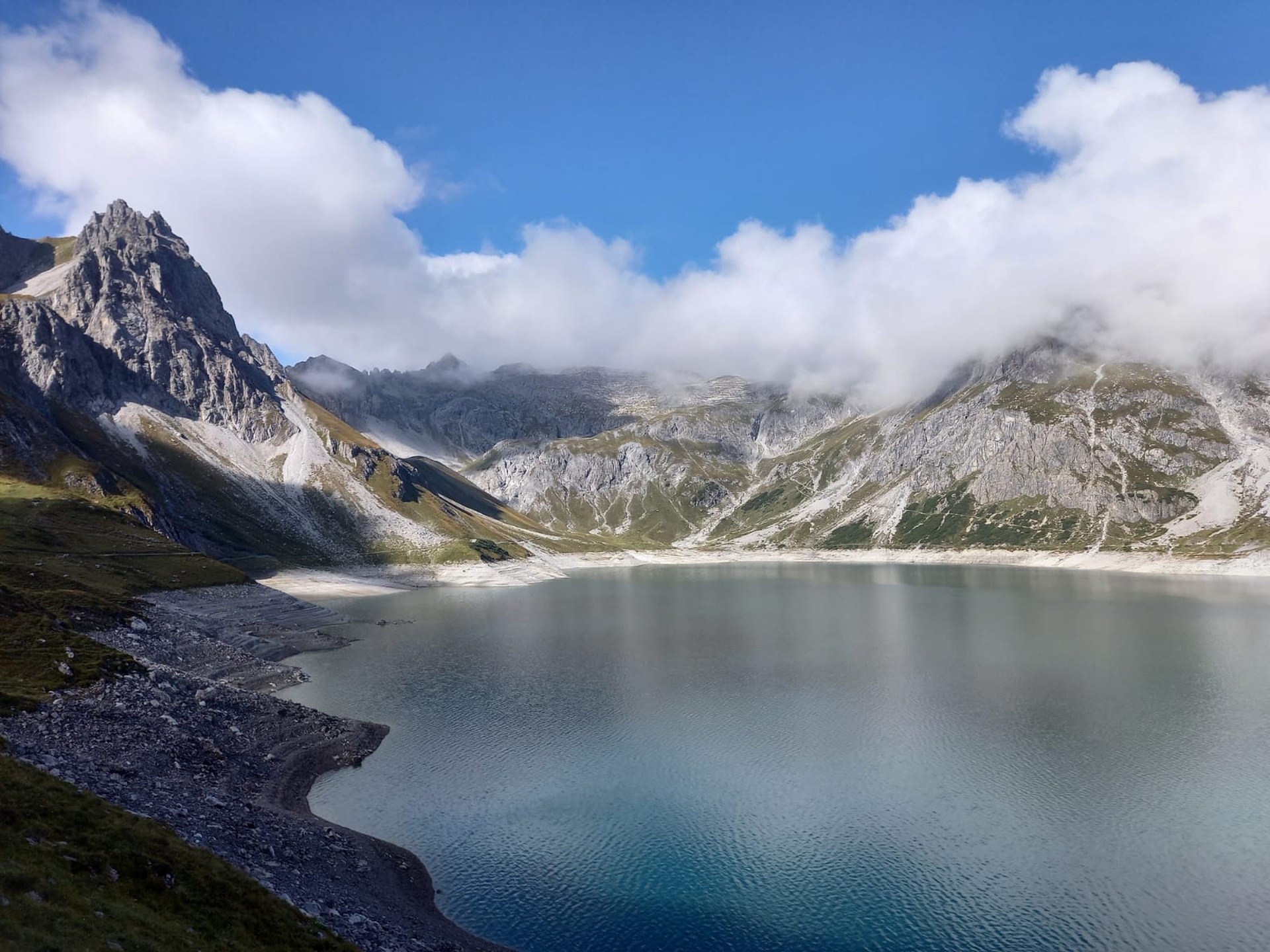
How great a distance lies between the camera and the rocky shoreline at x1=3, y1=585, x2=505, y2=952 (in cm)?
3078

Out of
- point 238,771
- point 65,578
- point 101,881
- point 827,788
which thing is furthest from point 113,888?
point 65,578

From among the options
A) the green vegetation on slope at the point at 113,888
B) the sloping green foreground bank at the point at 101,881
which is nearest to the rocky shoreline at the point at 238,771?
the sloping green foreground bank at the point at 101,881

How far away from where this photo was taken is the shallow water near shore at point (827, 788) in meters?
33.0

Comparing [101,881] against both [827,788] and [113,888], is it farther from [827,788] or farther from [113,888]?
[827,788]

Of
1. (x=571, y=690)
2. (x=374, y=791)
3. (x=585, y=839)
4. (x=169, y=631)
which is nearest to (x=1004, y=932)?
(x=585, y=839)

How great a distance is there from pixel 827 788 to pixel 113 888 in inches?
1553

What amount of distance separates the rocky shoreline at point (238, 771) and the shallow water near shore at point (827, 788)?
2540 millimetres

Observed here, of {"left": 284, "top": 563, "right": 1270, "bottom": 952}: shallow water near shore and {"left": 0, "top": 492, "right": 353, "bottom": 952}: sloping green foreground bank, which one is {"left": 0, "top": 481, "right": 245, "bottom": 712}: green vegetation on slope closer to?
{"left": 0, "top": 492, "right": 353, "bottom": 952}: sloping green foreground bank

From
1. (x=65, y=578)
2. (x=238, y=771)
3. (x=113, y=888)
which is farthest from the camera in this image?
(x=65, y=578)

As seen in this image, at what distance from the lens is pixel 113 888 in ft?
72.6

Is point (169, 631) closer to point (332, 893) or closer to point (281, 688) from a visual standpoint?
point (281, 688)

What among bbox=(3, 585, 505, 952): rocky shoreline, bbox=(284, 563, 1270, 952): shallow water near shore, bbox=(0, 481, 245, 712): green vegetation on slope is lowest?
bbox=(284, 563, 1270, 952): shallow water near shore

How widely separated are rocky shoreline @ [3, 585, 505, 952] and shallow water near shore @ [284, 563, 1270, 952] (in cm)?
254

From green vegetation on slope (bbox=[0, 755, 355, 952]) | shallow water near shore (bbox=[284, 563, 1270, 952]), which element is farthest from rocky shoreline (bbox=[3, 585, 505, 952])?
green vegetation on slope (bbox=[0, 755, 355, 952])
